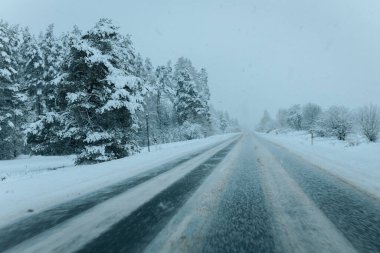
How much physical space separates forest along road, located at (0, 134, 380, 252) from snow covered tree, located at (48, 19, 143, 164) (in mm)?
8356

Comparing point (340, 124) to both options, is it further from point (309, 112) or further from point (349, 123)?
point (309, 112)

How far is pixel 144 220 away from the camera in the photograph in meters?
4.15

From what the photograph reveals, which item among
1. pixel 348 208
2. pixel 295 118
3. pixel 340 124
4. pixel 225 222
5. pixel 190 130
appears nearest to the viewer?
pixel 225 222

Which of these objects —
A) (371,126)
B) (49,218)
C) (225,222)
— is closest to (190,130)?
(371,126)

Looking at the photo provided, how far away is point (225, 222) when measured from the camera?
13.0ft

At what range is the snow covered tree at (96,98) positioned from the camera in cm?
1412

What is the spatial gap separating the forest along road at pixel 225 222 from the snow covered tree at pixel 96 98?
836 cm

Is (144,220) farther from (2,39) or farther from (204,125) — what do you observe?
(204,125)

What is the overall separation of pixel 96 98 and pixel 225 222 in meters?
12.3

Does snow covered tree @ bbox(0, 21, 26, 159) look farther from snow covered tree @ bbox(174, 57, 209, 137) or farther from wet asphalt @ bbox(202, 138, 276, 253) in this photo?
wet asphalt @ bbox(202, 138, 276, 253)

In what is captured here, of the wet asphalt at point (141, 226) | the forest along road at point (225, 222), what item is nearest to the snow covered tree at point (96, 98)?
the forest along road at point (225, 222)

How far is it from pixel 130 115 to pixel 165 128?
40061mm

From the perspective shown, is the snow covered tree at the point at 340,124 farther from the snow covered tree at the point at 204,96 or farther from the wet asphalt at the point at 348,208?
the wet asphalt at the point at 348,208

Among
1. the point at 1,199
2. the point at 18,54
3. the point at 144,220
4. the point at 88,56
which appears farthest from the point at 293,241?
the point at 18,54
